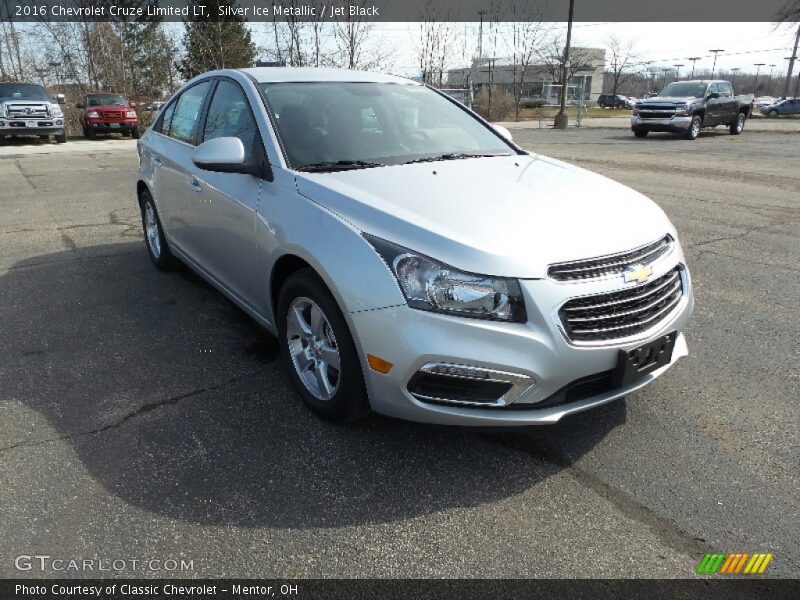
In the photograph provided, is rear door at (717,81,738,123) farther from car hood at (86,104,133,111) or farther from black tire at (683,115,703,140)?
car hood at (86,104,133,111)

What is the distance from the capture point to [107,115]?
69.2ft

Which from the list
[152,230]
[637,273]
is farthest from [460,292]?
[152,230]

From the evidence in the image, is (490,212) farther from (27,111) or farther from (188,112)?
(27,111)

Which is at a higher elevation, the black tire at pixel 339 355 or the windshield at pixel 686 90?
the windshield at pixel 686 90

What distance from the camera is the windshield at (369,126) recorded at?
3.34 meters

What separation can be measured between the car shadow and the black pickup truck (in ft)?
65.4

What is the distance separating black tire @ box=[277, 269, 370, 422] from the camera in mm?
2646

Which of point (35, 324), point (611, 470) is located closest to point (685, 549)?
point (611, 470)

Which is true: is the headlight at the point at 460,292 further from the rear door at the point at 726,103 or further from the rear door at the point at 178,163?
the rear door at the point at 726,103

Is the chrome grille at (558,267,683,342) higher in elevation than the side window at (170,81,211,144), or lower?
lower

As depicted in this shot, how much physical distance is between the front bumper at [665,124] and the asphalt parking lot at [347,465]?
694 inches

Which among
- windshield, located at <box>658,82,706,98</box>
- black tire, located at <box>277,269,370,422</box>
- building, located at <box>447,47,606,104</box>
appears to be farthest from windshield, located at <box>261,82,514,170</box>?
building, located at <box>447,47,606,104</box>

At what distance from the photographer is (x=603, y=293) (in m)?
2.43

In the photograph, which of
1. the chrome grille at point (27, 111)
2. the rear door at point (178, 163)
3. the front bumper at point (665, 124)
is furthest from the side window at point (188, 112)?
the front bumper at point (665, 124)
